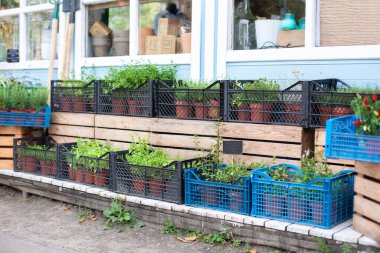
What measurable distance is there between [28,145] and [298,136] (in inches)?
158

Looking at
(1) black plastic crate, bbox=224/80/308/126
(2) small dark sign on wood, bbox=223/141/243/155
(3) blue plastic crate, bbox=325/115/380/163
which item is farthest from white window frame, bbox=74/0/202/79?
(3) blue plastic crate, bbox=325/115/380/163

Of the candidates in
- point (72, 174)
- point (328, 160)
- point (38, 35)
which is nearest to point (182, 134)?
point (72, 174)

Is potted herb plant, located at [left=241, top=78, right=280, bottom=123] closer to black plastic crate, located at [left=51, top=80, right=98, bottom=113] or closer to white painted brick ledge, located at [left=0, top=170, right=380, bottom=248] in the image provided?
white painted brick ledge, located at [left=0, top=170, right=380, bottom=248]

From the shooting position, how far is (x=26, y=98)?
852 centimetres

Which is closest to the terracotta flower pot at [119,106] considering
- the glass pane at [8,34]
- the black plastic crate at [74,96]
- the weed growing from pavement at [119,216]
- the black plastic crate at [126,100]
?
the black plastic crate at [126,100]

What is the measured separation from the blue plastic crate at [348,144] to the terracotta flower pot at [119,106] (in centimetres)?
363

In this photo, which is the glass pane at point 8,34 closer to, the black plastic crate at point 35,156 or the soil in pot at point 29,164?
the black plastic crate at point 35,156

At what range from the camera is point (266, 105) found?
6.44 meters

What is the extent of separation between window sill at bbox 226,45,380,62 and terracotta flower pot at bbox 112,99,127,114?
151 centimetres

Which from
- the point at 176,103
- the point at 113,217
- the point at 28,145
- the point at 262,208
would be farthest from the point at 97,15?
the point at 262,208

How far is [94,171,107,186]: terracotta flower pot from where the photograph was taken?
7.12 meters

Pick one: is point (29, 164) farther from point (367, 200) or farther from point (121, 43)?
point (367, 200)

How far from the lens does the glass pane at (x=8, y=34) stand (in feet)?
37.8

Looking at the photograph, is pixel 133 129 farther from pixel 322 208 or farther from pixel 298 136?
pixel 322 208
